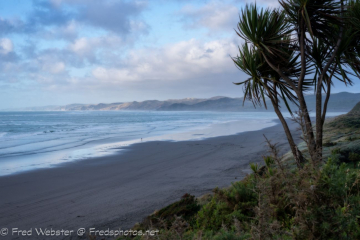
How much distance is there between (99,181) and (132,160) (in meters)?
3.62

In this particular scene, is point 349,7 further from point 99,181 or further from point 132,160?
point 132,160

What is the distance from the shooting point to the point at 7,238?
5.25m

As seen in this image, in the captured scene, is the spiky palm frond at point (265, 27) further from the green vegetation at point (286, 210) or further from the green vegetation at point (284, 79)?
the green vegetation at point (286, 210)

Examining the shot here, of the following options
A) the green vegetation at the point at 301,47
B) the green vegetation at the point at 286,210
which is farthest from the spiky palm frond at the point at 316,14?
the green vegetation at the point at 286,210

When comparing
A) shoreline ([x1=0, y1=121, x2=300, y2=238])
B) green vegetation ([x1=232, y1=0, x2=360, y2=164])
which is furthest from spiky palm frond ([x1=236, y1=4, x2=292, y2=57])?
shoreline ([x1=0, y1=121, x2=300, y2=238])

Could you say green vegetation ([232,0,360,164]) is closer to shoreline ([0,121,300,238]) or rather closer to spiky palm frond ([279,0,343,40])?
spiky palm frond ([279,0,343,40])

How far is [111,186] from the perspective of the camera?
28.1ft

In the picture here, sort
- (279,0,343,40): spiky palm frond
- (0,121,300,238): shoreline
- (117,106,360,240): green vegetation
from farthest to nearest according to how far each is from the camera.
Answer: (0,121,300,238): shoreline, (279,0,343,40): spiky palm frond, (117,106,360,240): green vegetation

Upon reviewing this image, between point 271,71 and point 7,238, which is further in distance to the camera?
point 271,71

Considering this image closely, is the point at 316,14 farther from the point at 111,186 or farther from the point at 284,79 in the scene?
the point at 111,186

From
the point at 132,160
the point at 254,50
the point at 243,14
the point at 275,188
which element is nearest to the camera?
the point at 275,188

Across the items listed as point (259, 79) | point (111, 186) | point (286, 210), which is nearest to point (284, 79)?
point (259, 79)

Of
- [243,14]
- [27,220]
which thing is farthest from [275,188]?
[27,220]

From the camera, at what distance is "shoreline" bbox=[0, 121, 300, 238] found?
611 centimetres
